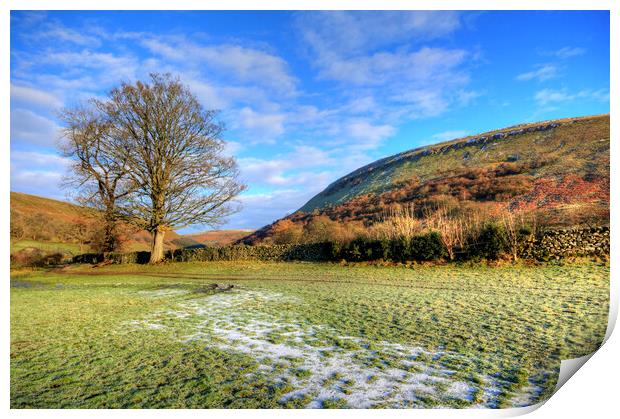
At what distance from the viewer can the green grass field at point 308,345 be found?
11.6ft

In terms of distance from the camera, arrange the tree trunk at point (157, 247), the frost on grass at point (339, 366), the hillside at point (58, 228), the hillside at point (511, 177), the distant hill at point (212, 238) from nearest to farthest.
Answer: the frost on grass at point (339, 366) < the hillside at point (58, 228) < the hillside at point (511, 177) < the tree trunk at point (157, 247) < the distant hill at point (212, 238)

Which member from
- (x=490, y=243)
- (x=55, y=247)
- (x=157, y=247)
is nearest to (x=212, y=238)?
(x=157, y=247)

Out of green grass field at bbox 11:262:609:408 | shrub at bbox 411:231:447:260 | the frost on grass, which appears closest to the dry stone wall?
green grass field at bbox 11:262:609:408

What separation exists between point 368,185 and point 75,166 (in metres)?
42.6

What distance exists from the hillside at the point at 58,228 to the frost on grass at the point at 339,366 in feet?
23.9

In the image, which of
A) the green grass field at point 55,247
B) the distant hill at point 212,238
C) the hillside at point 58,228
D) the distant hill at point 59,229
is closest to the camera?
the distant hill at point 59,229

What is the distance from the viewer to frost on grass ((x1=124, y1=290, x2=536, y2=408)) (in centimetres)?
344

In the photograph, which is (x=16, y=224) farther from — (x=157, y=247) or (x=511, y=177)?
(x=511, y=177)

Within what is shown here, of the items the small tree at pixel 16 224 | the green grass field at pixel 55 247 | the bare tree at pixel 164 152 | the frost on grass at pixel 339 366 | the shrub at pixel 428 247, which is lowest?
the frost on grass at pixel 339 366

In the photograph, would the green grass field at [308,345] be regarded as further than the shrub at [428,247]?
No

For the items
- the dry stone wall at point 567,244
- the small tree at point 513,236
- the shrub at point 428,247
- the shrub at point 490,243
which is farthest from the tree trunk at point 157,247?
the dry stone wall at point 567,244

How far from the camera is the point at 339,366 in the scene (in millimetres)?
4273

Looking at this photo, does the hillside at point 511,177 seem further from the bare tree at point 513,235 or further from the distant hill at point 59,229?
the distant hill at point 59,229

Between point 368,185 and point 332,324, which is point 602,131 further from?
point 332,324
